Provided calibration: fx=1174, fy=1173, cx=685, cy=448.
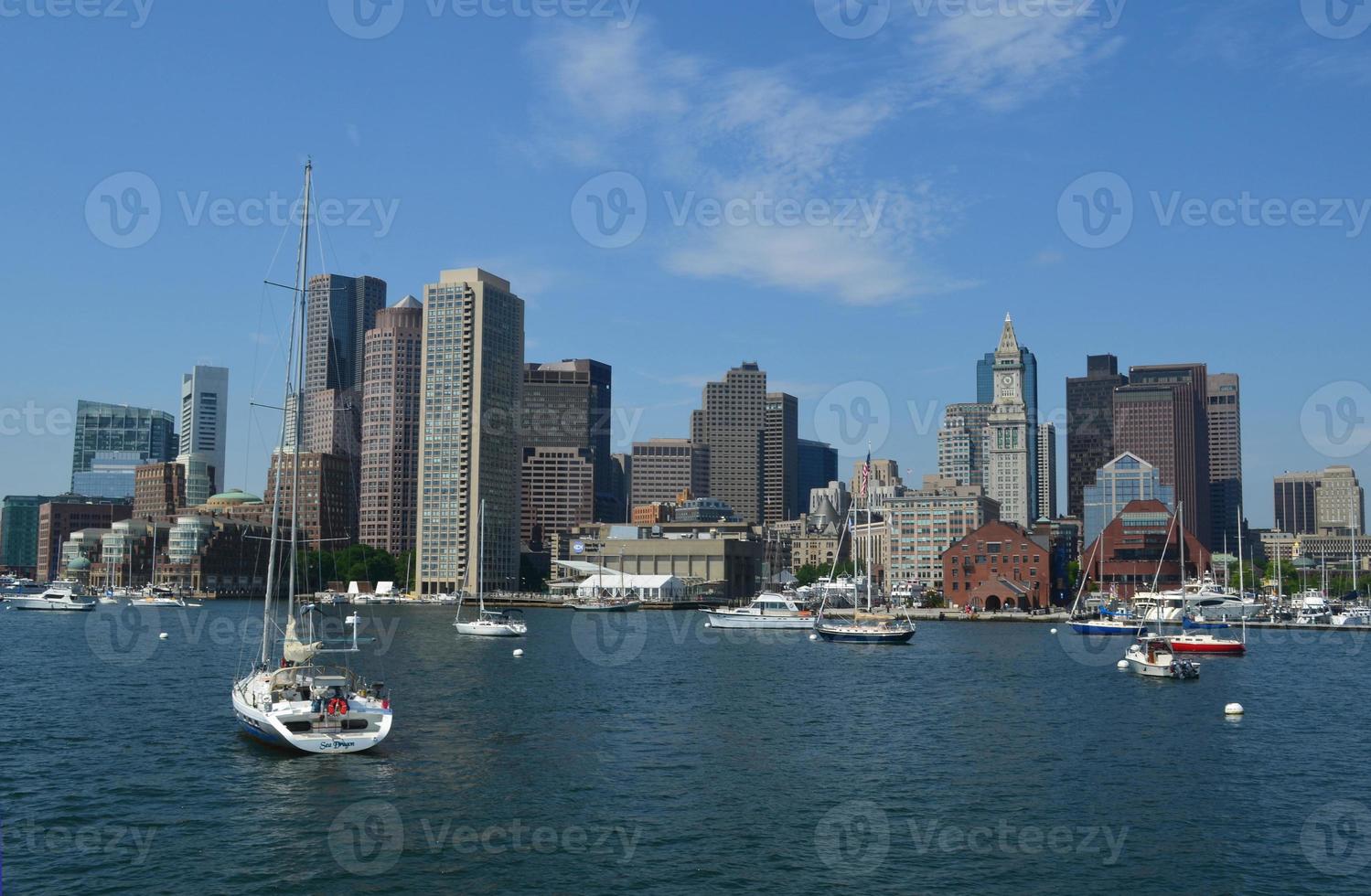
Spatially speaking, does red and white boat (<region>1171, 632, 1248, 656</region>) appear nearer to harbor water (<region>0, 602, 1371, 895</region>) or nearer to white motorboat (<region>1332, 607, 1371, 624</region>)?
harbor water (<region>0, 602, 1371, 895</region>)

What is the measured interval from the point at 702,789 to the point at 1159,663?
55.9 m

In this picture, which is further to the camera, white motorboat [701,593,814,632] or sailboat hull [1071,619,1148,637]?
white motorboat [701,593,814,632]

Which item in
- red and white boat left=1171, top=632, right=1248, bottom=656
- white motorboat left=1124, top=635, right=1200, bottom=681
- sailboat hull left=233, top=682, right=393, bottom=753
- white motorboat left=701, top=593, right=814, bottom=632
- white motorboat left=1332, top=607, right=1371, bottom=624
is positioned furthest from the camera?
white motorboat left=1332, top=607, right=1371, bottom=624

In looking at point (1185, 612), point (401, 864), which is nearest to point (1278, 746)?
point (401, 864)

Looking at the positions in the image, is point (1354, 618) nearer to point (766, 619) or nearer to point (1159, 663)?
point (766, 619)

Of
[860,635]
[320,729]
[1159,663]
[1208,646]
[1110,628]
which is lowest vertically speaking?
[1110,628]

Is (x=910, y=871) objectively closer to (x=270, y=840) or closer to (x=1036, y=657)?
(x=270, y=840)

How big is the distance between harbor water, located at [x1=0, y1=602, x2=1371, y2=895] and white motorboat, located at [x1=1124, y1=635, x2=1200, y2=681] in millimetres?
3992

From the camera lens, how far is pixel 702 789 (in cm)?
4516

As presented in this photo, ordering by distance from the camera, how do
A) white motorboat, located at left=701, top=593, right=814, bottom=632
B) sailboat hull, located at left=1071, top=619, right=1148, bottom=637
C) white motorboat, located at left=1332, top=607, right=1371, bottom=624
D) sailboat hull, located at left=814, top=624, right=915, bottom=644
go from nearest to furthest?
sailboat hull, located at left=814, top=624, right=915, bottom=644 < sailboat hull, located at left=1071, top=619, right=1148, bottom=637 < white motorboat, located at left=701, top=593, right=814, bottom=632 < white motorboat, located at left=1332, top=607, right=1371, bottom=624

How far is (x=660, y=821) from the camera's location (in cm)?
4012

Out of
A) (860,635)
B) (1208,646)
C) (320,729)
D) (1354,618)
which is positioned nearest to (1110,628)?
(1208,646)

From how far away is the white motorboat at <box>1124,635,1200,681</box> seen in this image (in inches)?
3440

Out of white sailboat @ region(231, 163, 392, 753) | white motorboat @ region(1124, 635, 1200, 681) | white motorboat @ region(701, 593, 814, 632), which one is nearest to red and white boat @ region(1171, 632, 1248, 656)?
white motorboat @ region(1124, 635, 1200, 681)
